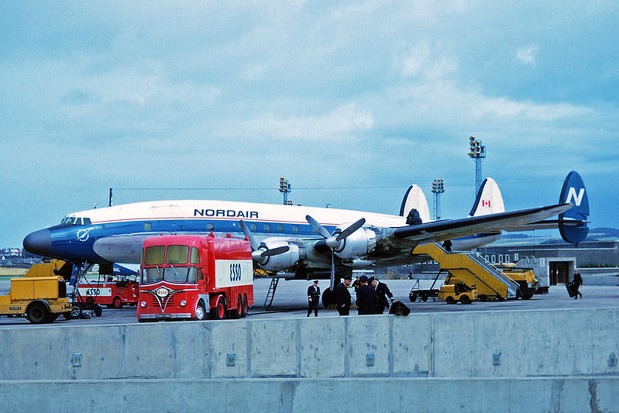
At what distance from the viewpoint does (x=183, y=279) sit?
67.1 feet

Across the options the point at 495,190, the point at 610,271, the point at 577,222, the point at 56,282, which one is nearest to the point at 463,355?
the point at 56,282

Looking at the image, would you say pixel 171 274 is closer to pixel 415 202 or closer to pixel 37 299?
pixel 37 299

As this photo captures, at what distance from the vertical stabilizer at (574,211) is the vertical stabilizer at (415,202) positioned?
10583 mm

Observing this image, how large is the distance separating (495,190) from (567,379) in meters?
40.3

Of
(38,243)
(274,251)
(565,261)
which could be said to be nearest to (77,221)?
(38,243)

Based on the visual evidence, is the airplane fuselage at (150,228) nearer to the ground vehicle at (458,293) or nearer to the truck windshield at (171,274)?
the ground vehicle at (458,293)

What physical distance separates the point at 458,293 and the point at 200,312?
48.0 ft

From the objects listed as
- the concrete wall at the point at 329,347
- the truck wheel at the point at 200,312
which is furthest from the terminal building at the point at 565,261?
the concrete wall at the point at 329,347

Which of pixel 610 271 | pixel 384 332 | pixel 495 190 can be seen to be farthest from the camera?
pixel 610 271

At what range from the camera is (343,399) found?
801 centimetres

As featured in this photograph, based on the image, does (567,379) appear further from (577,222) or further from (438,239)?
(577,222)

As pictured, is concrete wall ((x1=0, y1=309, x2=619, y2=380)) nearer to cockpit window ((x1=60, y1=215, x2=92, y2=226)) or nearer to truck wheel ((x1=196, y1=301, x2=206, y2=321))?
truck wheel ((x1=196, y1=301, x2=206, y2=321))

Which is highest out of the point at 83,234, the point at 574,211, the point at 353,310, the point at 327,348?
the point at 574,211

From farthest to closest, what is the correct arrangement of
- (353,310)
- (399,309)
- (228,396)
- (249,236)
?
1. (249,236)
2. (353,310)
3. (399,309)
4. (228,396)
